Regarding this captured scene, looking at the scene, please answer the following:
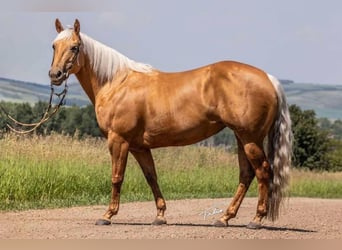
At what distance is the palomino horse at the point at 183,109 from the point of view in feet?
30.1

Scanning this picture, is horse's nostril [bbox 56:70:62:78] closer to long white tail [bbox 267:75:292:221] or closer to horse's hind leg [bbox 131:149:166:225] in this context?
horse's hind leg [bbox 131:149:166:225]

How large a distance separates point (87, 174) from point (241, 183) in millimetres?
7349

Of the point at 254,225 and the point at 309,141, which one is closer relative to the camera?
the point at 254,225

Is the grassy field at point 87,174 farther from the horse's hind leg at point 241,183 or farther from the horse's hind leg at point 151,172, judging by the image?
the horse's hind leg at point 241,183

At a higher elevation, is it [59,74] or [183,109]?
[59,74]

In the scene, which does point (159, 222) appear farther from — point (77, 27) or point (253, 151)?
point (77, 27)

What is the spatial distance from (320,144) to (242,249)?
27472 millimetres

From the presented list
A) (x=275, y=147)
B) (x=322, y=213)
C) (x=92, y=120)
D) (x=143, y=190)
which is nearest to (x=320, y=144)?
(x=92, y=120)

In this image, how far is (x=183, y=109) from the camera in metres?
9.39

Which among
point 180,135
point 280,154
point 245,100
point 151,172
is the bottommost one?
point 151,172

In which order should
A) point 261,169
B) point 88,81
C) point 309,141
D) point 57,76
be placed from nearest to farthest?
1. point 261,169
2. point 57,76
3. point 88,81
4. point 309,141

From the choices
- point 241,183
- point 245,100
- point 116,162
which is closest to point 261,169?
point 241,183

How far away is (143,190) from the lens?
16.8 metres

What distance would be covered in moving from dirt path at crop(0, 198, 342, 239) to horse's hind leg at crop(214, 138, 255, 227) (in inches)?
6.5
